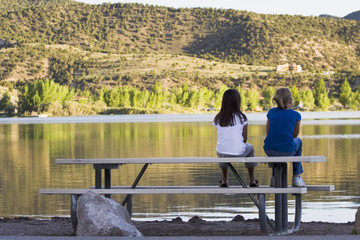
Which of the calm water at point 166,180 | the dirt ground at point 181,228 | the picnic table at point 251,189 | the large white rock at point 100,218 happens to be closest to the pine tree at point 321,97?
the calm water at point 166,180

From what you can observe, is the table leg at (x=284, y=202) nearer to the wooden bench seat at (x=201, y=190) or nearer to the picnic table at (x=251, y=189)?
the picnic table at (x=251, y=189)

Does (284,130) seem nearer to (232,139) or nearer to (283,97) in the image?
(283,97)

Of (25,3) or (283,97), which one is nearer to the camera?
(283,97)

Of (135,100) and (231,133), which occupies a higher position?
(231,133)

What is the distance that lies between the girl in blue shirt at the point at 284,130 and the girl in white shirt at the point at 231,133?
0.24 meters

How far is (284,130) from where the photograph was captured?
7543mm

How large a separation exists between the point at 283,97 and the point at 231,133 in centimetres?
67

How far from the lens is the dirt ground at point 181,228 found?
7309mm

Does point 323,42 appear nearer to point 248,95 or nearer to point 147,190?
point 248,95

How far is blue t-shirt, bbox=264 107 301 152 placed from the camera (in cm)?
750

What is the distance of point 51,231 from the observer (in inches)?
299

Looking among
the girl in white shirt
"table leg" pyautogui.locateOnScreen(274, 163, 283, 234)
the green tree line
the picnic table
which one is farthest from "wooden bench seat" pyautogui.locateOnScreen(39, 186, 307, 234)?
the green tree line

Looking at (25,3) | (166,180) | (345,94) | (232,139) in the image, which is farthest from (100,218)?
(25,3)

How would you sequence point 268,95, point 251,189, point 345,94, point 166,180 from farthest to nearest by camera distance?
point 268,95 → point 345,94 → point 166,180 → point 251,189
